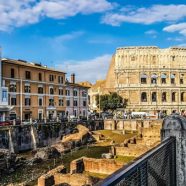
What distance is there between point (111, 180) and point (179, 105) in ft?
312

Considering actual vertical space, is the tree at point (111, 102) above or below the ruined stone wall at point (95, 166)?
above

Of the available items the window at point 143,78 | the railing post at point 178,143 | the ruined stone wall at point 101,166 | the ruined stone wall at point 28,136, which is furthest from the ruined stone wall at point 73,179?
the window at point 143,78

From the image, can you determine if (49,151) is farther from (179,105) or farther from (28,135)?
(179,105)

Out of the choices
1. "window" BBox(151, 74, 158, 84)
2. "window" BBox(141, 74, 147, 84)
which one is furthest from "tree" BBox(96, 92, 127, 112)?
"window" BBox(151, 74, 158, 84)

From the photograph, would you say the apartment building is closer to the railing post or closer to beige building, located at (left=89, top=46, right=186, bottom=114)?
beige building, located at (left=89, top=46, right=186, bottom=114)

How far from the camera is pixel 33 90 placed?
6262 cm

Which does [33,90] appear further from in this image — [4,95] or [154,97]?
[154,97]

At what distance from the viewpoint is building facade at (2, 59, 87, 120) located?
2251 inches

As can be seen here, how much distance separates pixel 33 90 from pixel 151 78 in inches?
1780

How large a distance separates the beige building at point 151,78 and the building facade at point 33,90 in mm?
A: 25797

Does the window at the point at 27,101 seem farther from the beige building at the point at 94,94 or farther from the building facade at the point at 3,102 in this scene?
the beige building at the point at 94,94

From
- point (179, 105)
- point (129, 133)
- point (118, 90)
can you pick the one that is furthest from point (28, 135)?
point (179, 105)

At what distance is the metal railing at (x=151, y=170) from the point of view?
411cm

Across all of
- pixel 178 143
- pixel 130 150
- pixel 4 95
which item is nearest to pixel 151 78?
pixel 4 95
